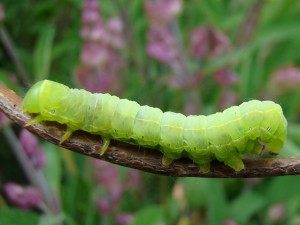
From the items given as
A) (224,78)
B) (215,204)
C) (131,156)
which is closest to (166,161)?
(131,156)

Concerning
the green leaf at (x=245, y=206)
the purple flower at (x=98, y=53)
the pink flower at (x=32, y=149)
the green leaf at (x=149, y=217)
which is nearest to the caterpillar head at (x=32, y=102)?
the pink flower at (x=32, y=149)

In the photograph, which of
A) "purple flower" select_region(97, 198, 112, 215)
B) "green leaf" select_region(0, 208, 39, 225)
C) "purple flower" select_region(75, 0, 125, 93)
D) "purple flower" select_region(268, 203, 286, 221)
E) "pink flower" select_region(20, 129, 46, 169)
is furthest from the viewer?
"purple flower" select_region(268, 203, 286, 221)

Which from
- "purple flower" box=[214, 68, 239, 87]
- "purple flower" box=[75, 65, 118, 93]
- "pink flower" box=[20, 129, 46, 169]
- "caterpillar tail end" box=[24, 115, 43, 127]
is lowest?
"caterpillar tail end" box=[24, 115, 43, 127]

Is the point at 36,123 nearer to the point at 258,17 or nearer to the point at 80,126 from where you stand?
the point at 80,126

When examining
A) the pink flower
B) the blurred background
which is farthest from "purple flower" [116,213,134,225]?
the pink flower

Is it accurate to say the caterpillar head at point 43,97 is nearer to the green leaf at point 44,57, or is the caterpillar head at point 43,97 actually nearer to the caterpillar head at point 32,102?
the caterpillar head at point 32,102

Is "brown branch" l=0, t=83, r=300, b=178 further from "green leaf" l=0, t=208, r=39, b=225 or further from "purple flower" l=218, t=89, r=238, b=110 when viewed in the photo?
"purple flower" l=218, t=89, r=238, b=110

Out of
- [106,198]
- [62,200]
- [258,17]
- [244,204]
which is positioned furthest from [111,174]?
[258,17]
